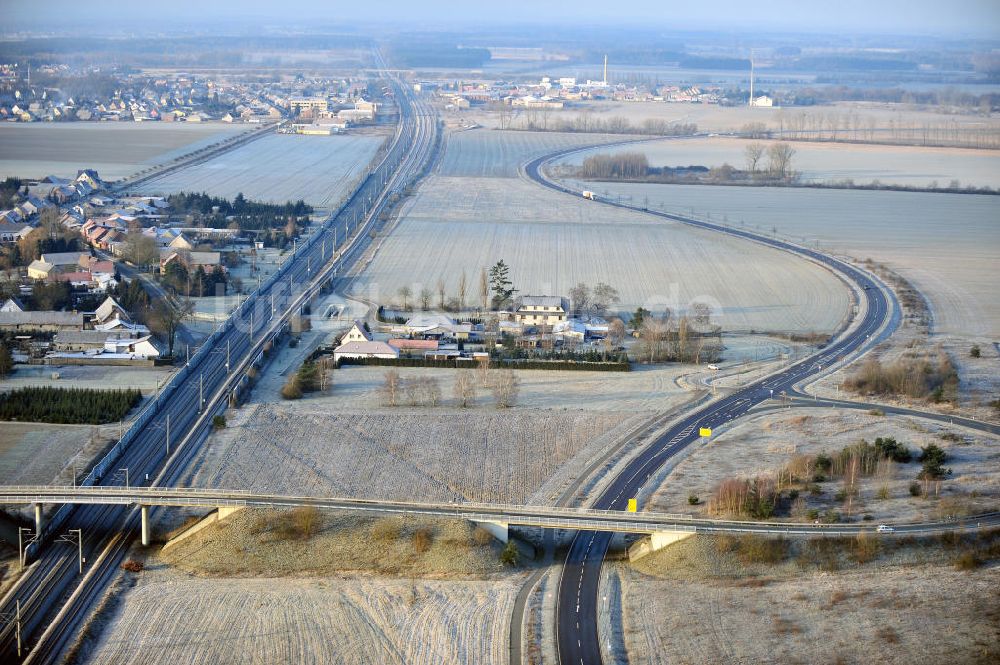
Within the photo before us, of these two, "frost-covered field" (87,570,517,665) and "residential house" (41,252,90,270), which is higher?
"residential house" (41,252,90,270)

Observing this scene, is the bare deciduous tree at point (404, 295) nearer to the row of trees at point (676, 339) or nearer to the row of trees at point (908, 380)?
the row of trees at point (676, 339)

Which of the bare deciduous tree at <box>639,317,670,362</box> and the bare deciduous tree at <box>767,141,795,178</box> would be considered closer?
the bare deciduous tree at <box>639,317,670,362</box>

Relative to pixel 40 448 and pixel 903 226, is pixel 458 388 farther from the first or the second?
pixel 903 226

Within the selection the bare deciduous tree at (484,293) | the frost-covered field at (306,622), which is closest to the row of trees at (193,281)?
the bare deciduous tree at (484,293)

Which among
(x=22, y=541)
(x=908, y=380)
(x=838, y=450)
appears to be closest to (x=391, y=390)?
(x=22, y=541)

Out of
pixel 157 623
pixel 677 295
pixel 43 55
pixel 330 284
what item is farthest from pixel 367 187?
pixel 43 55

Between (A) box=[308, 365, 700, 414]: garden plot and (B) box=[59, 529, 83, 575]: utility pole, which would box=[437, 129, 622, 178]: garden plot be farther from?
(B) box=[59, 529, 83, 575]: utility pole

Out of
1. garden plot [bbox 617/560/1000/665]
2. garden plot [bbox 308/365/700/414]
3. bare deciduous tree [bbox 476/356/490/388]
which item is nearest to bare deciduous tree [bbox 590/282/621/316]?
garden plot [bbox 308/365/700/414]
